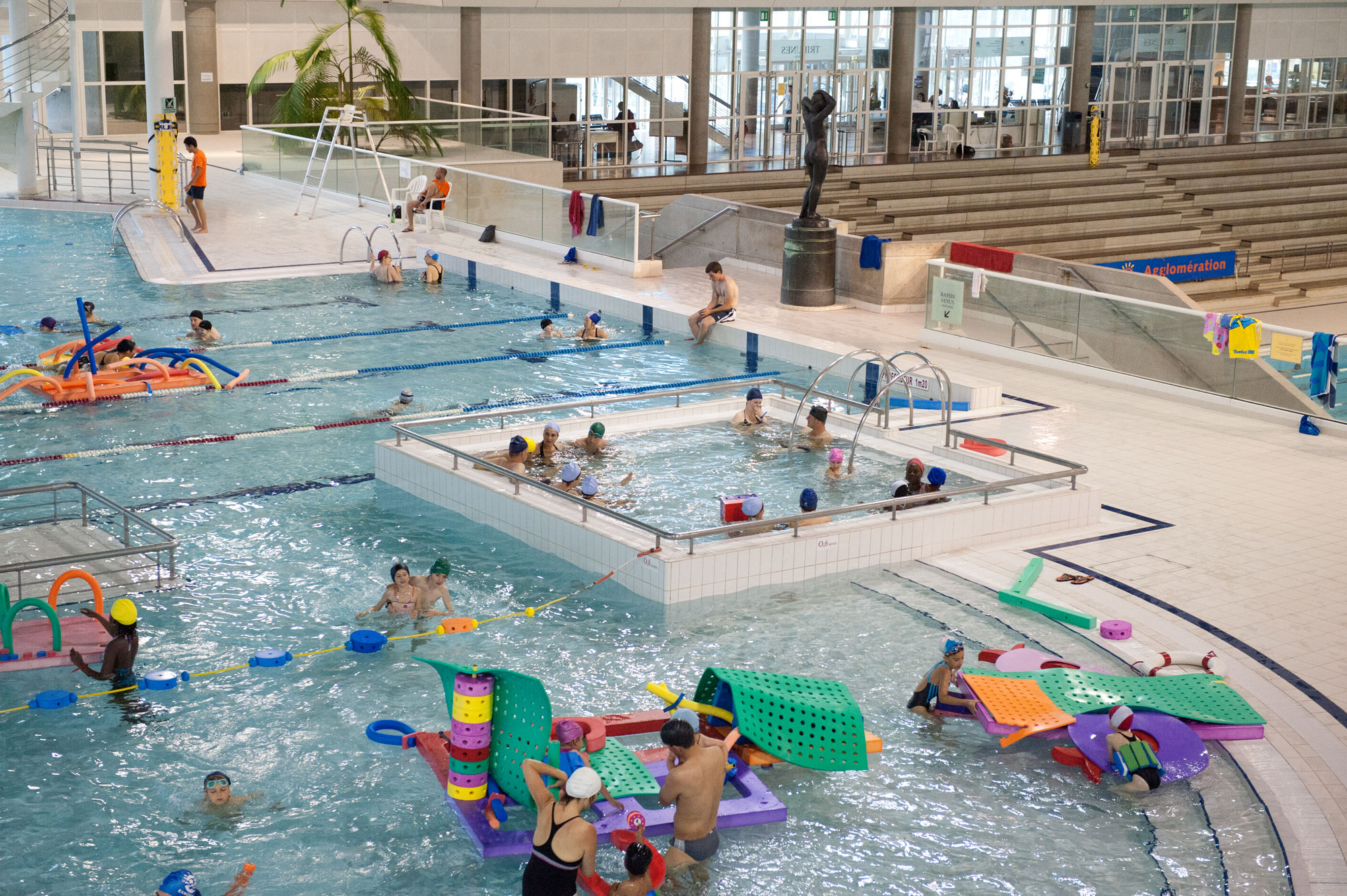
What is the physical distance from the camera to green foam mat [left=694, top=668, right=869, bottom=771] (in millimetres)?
6934

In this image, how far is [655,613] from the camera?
29.1 feet

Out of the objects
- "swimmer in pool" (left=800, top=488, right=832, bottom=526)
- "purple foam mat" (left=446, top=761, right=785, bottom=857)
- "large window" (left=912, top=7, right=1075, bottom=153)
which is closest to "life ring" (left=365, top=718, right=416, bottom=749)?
"purple foam mat" (left=446, top=761, right=785, bottom=857)

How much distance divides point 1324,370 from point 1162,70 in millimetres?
26619

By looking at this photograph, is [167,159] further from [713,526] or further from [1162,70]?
[1162,70]

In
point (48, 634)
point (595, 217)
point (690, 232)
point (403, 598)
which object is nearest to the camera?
point (48, 634)

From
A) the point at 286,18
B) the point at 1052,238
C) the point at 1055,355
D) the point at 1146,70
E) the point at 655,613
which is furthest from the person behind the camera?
the point at 1146,70

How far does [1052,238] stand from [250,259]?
49.4ft

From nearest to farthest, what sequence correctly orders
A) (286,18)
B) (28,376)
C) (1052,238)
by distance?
(28,376), (1052,238), (286,18)

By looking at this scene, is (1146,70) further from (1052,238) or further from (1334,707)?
(1334,707)

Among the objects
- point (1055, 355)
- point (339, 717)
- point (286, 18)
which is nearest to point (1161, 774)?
point (339, 717)

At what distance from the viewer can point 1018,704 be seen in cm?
738

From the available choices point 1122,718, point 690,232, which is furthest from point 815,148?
point 1122,718

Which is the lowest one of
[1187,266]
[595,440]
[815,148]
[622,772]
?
[622,772]

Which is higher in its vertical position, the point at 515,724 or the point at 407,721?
the point at 515,724
